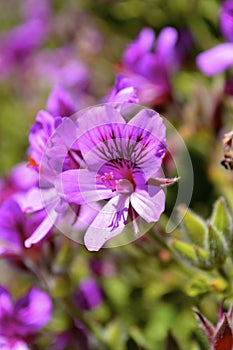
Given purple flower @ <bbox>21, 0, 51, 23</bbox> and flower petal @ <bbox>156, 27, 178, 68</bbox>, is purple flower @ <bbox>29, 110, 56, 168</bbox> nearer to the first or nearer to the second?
flower petal @ <bbox>156, 27, 178, 68</bbox>

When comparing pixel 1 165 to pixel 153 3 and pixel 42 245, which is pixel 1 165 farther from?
pixel 42 245

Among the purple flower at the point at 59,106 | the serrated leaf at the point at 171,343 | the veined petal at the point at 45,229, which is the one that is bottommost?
the serrated leaf at the point at 171,343

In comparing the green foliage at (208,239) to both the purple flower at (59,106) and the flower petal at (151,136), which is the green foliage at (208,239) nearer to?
the flower petal at (151,136)

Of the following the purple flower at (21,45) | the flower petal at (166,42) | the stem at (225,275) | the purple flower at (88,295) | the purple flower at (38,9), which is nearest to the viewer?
the stem at (225,275)

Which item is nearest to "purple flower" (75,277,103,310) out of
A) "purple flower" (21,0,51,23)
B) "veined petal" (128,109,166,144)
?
"veined petal" (128,109,166,144)

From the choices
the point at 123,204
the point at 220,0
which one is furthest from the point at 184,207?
the point at 220,0

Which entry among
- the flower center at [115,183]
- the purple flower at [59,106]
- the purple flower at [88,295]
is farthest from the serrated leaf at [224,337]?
the purple flower at [88,295]
